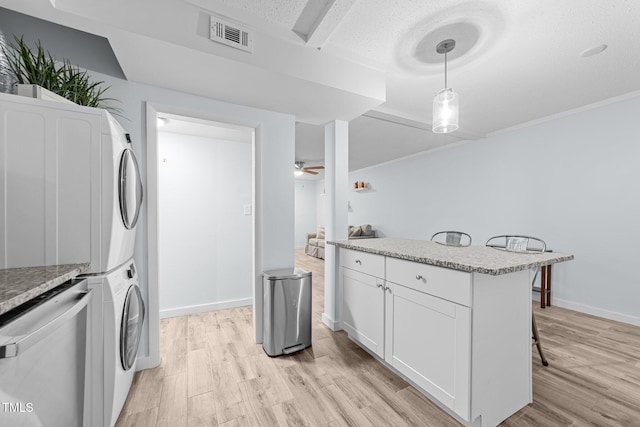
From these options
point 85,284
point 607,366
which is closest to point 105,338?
point 85,284

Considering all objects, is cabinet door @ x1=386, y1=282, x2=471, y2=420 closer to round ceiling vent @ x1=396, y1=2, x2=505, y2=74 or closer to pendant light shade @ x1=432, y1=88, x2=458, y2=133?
pendant light shade @ x1=432, y1=88, x2=458, y2=133

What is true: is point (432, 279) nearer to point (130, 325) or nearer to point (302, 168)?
point (130, 325)

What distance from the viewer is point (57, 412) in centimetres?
98

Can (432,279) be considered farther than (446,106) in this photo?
No

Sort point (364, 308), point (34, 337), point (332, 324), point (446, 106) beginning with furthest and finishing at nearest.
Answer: point (332, 324) → point (364, 308) → point (446, 106) → point (34, 337)

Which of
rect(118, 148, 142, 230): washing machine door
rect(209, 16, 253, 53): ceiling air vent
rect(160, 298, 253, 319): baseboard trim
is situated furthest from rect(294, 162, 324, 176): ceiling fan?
rect(118, 148, 142, 230): washing machine door

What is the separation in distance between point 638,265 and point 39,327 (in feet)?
15.1

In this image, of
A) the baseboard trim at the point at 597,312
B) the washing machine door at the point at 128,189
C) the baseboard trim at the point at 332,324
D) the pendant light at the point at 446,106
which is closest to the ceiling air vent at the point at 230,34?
the washing machine door at the point at 128,189

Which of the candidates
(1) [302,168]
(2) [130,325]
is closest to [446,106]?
(2) [130,325]

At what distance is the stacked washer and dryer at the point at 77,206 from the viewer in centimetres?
109

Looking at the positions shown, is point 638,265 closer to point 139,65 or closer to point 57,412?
point 57,412

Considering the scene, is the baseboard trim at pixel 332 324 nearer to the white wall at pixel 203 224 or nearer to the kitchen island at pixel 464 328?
the kitchen island at pixel 464 328

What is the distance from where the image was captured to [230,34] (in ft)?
5.15

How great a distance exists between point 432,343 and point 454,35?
6.59ft
